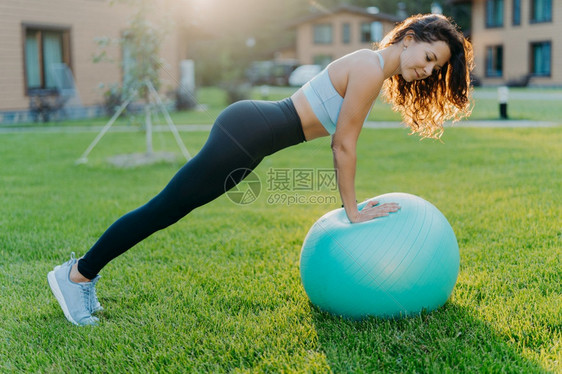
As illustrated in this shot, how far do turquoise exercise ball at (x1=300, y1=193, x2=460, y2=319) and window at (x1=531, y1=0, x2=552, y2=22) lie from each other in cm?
3008

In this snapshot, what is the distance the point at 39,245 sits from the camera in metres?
4.53

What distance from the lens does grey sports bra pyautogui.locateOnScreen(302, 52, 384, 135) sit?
114 inches

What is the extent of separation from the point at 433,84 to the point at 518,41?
30563 mm

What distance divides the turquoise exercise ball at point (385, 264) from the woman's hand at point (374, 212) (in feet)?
0.08

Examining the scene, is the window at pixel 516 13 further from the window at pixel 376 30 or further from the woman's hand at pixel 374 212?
the woman's hand at pixel 374 212

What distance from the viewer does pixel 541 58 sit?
29.8 m

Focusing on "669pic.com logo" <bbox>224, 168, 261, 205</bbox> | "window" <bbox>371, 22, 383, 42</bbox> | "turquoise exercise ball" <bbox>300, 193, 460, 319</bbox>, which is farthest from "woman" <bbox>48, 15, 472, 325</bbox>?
"window" <bbox>371, 22, 383, 42</bbox>

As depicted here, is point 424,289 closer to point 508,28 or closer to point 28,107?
point 28,107

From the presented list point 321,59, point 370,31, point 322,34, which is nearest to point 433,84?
point 370,31

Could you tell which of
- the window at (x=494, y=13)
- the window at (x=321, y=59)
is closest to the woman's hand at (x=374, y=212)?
the window at (x=494, y=13)

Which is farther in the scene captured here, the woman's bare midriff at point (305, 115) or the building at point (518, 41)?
the building at point (518, 41)

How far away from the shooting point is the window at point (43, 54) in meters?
15.0

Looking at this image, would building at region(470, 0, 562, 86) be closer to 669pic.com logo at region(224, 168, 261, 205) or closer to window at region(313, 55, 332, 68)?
window at region(313, 55, 332, 68)

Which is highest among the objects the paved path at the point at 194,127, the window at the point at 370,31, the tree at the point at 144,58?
the window at the point at 370,31
